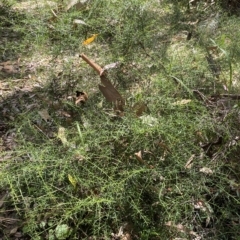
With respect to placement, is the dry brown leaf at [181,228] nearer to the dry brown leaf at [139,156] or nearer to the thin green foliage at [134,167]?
the thin green foliage at [134,167]

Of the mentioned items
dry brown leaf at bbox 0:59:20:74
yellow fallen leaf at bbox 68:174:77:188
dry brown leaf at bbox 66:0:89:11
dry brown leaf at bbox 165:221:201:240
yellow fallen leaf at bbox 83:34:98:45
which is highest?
dry brown leaf at bbox 66:0:89:11

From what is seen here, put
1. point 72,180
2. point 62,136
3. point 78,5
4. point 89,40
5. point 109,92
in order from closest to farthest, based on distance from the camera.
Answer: point 72,180 → point 62,136 → point 109,92 → point 89,40 → point 78,5

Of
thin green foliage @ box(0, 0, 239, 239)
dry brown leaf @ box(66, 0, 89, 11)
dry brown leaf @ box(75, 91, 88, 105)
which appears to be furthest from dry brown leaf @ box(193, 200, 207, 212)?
dry brown leaf @ box(66, 0, 89, 11)

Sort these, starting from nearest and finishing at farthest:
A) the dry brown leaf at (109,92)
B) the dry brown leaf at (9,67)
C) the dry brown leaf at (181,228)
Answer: the dry brown leaf at (181,228)
the dry brown leaf at (109,92)
the dry brown leaf at (9,67)

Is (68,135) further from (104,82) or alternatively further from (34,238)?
(34,238)

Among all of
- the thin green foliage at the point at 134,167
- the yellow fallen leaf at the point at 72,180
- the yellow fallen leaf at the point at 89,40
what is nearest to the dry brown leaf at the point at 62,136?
the thin green foliage at the point at 134,167

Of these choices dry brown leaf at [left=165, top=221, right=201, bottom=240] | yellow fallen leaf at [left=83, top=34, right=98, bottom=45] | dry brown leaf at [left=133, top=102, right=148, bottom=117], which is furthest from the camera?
yellow fallen leaf at [left=83, top=34, right=98, bottom=45]

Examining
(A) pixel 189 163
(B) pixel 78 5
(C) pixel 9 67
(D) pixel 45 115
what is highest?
(B) pixel 78 5

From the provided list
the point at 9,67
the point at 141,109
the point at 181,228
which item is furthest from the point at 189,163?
the point at 9,67

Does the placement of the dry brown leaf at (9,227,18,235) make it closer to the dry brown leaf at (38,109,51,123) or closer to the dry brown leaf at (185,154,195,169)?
the dry brown leaf at (38,109,51,123)

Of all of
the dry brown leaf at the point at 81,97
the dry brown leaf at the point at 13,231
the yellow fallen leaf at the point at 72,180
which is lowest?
the dry brown leaf at the point at 13,231

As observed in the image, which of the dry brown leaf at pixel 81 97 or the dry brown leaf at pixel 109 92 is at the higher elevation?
the dry brown leaf at pixel 109 92

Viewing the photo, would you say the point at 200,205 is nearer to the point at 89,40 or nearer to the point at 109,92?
the point at 109,92

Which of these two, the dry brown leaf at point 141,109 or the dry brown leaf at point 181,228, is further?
the dry brown leaf at point 141,109
